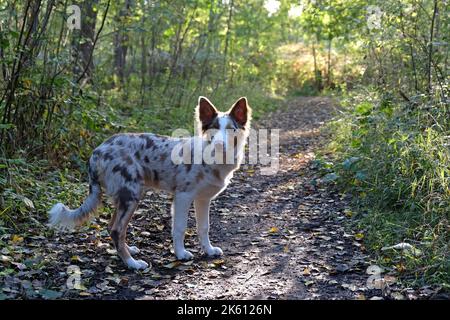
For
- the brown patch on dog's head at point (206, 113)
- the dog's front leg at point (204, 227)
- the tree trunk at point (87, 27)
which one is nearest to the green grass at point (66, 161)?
the tree trunk at point (87, 27)

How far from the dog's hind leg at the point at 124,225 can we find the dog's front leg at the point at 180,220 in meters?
0.44

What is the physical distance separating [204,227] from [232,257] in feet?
1.51

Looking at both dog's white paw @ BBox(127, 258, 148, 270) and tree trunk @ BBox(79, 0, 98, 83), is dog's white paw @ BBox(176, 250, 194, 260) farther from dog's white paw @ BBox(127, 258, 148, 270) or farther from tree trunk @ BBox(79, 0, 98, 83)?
tree trunk @ BBox(79, 0, 98, 83)

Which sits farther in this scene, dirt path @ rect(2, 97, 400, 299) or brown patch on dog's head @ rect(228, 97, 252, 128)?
brown patch on dog's head @ rect(228, 97, 252, 128)

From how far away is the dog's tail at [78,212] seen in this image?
5.37m

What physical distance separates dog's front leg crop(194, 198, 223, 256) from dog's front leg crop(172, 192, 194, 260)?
0.78ft

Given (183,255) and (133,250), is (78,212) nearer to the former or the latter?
(133,250)

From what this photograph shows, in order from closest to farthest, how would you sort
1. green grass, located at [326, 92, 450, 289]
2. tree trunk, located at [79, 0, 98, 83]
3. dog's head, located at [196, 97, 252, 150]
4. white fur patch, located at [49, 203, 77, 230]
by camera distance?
1. green grass, located at [326, 92, 450, 289]
2. white fur patch, located at [49, 203, 77, 230]
3. dog's head, located at [196, 97, 252, 150]
4. tree trunk, located at [79, 0, 98, 83]

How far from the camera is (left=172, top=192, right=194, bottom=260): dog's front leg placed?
18.5 ft

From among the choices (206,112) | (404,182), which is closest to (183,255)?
(206,112)

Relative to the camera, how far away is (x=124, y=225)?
17.8 ft

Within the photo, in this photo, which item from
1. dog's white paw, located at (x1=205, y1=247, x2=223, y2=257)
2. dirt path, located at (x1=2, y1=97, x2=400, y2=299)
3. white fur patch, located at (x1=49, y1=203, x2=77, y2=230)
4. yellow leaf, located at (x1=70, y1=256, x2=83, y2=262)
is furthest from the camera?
dog's white paw, located at (x1=205, y1=247, x2=223, y2=257)

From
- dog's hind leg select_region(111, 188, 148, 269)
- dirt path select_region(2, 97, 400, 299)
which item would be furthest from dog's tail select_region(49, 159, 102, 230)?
dirt path select_region(2, 97, 400, 299)
